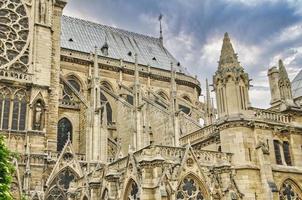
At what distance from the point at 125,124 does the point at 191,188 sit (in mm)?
17523

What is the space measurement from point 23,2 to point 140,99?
10.8 meters

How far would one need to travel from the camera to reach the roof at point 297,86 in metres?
28.8

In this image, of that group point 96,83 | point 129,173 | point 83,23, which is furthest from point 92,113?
point 83,23

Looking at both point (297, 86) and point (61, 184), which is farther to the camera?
point (297, 86)

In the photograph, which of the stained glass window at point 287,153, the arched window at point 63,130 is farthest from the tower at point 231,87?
the arched window at point 63,130

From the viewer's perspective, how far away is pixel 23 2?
30.8 m

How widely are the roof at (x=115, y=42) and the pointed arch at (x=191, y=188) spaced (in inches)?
1005

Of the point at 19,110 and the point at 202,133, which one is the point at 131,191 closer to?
the point at 202,133

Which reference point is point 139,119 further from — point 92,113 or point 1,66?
point 1,66

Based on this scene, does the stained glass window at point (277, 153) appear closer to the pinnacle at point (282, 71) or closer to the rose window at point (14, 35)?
the pinnacle at point (282, 71)

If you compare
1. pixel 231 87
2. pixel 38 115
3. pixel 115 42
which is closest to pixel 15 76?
pixel 38 115

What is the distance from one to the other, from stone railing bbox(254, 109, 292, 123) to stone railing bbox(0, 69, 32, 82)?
15.3 meters

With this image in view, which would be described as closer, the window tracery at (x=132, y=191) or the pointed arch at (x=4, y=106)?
the window tracery at (x=132, y=191)

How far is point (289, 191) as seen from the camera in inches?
781
